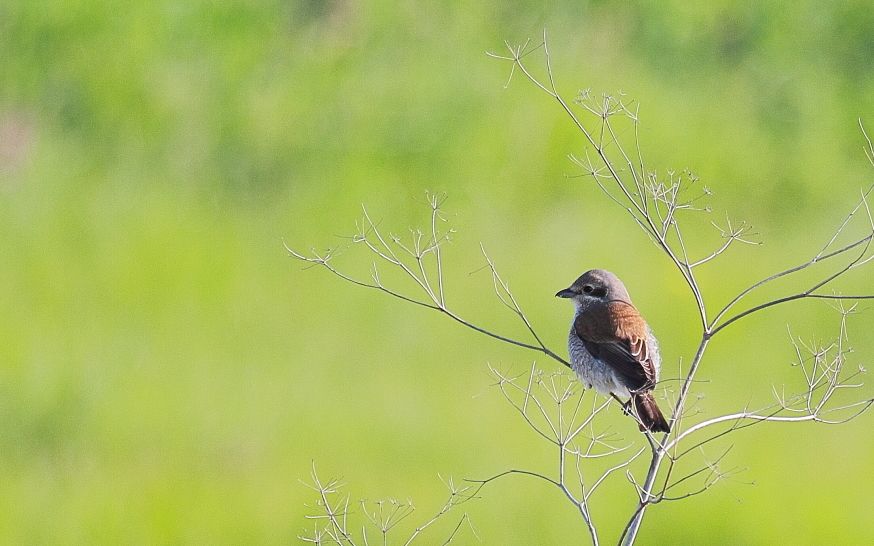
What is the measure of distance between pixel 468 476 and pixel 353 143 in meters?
2.54

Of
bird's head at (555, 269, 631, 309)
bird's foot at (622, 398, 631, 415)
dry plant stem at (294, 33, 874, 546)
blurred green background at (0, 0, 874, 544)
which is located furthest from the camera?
blurred green background at (0, 0, 874, 544)

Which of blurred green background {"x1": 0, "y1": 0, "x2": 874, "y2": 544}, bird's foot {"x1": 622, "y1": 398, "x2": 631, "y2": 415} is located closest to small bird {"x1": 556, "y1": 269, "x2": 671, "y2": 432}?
bird's foot {"x1": 622, "y1": 398, "x2": 631, "y2": 415}

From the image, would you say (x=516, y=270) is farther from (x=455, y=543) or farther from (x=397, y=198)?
(x=455, y=543)

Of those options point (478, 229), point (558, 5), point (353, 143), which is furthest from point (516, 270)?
point (558, 5)

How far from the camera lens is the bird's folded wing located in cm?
507

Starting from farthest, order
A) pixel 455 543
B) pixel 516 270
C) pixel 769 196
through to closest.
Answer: pixel 769 196 → pixel 516 270 → pixel 455 543

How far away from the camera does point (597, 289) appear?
550 cm

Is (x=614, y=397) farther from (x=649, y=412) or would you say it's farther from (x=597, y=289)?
(x=597, y=289)

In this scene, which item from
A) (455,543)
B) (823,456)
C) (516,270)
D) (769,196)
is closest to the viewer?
(455,543)

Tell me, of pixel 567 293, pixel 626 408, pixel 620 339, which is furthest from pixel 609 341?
pixel 626 408

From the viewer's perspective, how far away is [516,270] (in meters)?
8.58

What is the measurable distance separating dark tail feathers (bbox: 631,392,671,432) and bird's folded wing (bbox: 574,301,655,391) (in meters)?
0.17

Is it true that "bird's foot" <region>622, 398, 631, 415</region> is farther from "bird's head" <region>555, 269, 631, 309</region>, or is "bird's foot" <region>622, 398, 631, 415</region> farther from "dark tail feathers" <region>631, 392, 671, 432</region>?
"bird's head" <region>555, 269, 631, 309</region>

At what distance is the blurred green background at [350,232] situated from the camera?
770 cm
